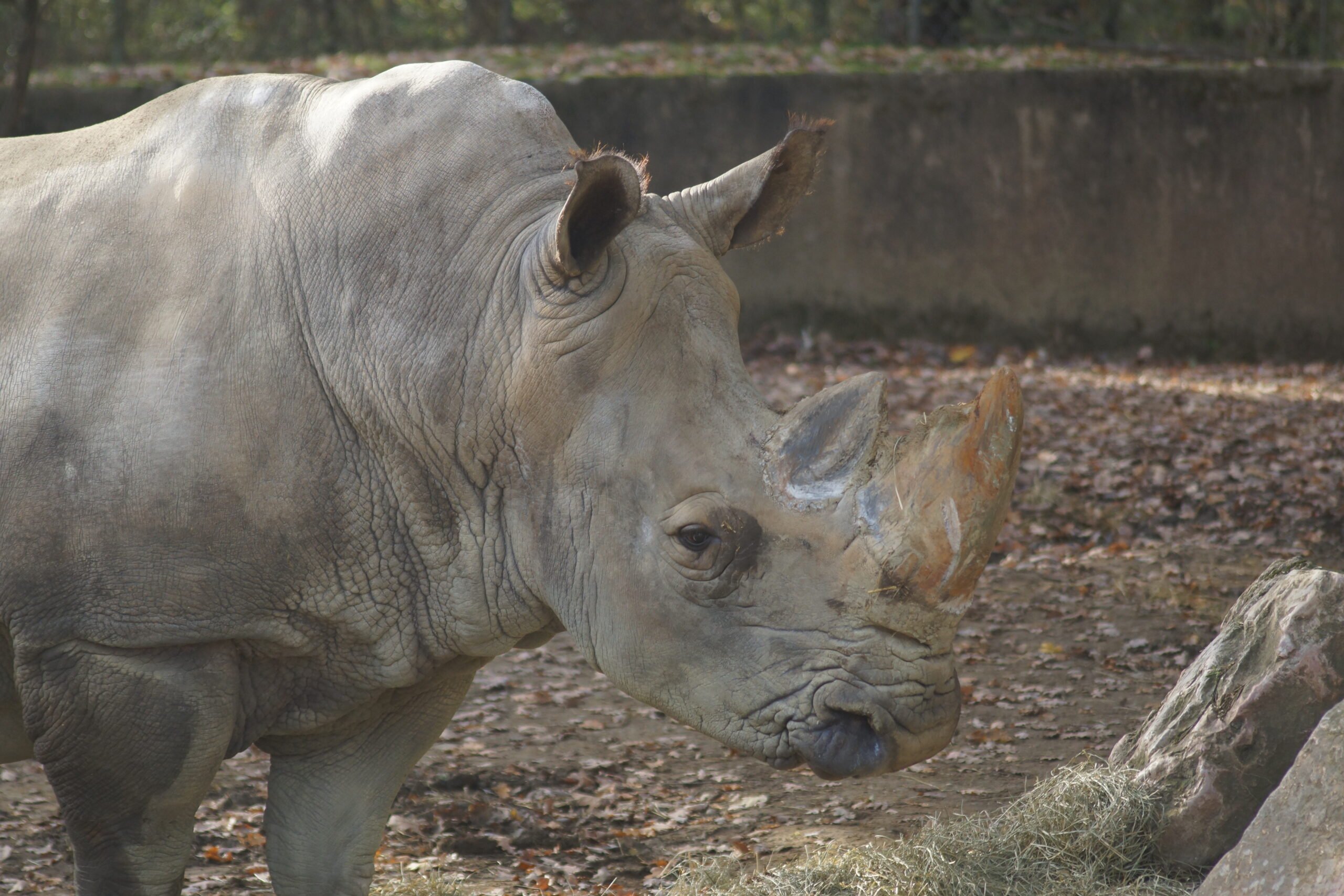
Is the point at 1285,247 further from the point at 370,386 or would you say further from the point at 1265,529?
the point at 370,386

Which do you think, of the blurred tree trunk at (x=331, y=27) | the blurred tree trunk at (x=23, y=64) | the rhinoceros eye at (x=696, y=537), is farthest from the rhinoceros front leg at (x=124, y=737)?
the blurred tree trunk at (x=331, y=27)

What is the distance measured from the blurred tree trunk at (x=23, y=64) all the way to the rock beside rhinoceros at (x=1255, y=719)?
20.7 feet

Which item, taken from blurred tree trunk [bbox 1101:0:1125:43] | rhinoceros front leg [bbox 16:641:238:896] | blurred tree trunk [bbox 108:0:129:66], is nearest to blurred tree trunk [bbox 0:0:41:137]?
rhinoceros front leg [bbox 16:641:238:896]

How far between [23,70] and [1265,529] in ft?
24.1

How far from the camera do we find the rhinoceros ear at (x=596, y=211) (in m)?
3.04

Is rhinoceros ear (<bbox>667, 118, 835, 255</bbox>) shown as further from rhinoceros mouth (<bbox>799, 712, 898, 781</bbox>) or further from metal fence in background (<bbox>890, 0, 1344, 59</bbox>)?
metal fence in background (<bbox>890, 0, 1344, 59</bbox>)

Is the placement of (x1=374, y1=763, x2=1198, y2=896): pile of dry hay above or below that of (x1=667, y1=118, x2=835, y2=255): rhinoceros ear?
below

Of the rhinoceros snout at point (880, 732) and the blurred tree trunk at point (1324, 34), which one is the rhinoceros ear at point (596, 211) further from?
the blurred tree trunk at point (1324, 34)

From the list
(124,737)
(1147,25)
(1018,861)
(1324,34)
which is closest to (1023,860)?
(1018,861)

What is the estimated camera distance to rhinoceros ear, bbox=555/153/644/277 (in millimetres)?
3041

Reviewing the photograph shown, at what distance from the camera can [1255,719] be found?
4.20m

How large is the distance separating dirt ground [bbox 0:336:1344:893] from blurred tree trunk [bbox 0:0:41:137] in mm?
3472

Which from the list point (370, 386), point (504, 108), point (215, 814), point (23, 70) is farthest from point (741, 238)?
point (23, 70)

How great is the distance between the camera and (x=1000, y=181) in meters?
12.6
